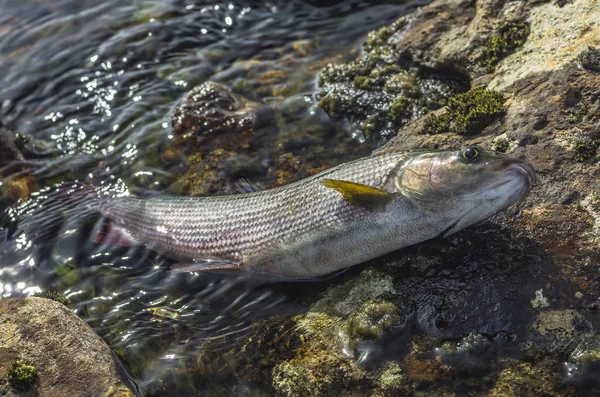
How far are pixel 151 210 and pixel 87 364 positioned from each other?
235 cm

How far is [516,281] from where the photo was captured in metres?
5.40

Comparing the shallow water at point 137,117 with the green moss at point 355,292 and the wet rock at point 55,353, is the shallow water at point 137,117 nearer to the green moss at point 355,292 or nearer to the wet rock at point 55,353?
the green moss at point 355,292

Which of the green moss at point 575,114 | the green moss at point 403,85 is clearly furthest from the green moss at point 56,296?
the green moss at point 575,114

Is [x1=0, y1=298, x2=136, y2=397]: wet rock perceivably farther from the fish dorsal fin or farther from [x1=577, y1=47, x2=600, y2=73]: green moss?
[x1=577, y1=47, x2=600, y2=73]: green moss

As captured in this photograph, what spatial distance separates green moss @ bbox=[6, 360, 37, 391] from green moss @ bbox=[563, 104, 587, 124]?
5.58 m

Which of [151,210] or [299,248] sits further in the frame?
[151,210]

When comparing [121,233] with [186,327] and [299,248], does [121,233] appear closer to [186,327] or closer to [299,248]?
[186,327]

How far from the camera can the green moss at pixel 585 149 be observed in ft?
19.2

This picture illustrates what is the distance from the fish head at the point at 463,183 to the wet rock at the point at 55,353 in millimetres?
3166

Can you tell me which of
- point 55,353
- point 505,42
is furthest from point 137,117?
point 505,42

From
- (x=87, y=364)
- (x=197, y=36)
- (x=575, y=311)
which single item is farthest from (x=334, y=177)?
(x=197, y=36)

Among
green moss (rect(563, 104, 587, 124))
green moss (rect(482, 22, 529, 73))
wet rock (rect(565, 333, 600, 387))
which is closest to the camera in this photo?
wet rock (rect(565, 333, 600, 387))

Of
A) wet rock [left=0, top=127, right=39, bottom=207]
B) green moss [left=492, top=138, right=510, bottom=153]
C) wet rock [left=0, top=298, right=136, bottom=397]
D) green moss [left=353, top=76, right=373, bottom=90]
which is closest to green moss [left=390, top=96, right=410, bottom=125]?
green moss [left=353, top=76, right=373, bottom=90]

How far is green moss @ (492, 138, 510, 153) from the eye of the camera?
6.26m
